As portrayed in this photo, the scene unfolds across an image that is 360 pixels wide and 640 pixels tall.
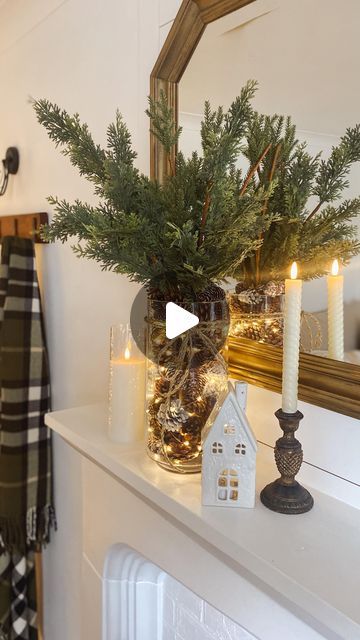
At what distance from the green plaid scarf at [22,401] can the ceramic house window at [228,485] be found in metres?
0.93

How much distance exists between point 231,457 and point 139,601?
586 millimetres

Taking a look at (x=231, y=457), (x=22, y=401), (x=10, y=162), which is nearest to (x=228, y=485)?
(x=231, y=457)

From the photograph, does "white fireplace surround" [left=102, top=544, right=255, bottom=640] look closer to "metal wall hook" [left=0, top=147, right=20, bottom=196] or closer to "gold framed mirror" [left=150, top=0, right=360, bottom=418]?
"gold framed mirror" [left=150, top=0, right=360, bottom=418]

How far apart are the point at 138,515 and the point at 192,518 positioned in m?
0.31

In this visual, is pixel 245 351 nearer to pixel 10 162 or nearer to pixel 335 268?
pixel 335 268

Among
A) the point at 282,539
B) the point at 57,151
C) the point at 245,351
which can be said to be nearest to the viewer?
the point at 282,539

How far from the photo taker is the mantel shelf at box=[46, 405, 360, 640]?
0.52 meters

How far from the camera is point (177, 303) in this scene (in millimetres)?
704

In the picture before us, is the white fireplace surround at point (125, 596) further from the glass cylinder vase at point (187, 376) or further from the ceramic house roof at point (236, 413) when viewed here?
the ceramic house roof at point (236, 413)

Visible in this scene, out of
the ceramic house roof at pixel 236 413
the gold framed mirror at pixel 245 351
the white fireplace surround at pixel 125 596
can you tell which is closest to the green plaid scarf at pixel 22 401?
the white fireplace surround at pixel 125 596

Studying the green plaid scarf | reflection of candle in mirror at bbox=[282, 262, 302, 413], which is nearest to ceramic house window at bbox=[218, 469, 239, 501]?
reflection of candle in mirror at bbox=[282, 262, 302, 413]

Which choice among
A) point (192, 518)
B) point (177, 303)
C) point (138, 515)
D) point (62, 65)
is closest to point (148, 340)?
point (177, 303)

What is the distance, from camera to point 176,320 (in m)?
0.69

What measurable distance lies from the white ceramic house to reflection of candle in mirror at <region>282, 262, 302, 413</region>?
62 millimetres
